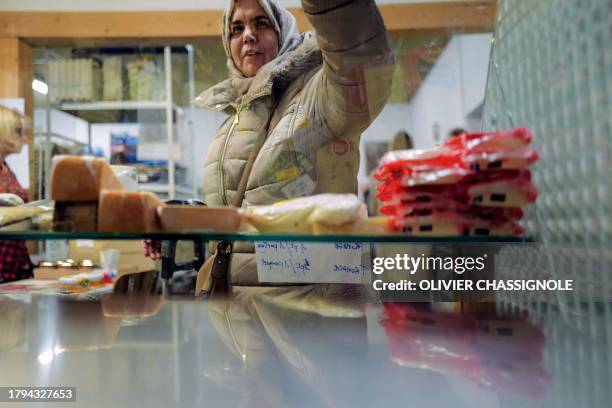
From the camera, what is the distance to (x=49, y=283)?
3.45ft

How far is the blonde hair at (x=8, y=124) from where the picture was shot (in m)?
1.02

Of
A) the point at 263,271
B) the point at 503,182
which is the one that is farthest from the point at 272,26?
the point at 503,182

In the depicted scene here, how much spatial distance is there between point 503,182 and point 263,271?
1.49 ft

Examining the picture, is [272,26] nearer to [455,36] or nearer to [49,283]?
[455,36]

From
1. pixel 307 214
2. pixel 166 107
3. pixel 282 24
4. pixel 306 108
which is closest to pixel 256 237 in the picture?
pixel 307 214

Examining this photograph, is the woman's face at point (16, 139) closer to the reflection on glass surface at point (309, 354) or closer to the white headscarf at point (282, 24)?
the reflection on glass surface at point (309, 354)

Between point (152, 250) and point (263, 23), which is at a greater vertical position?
point (263, 23)

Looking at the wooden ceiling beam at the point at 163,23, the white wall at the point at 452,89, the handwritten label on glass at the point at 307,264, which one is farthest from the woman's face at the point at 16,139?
the white wall at the point at 452,89

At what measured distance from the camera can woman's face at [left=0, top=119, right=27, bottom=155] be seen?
103 cm

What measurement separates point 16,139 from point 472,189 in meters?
0.97

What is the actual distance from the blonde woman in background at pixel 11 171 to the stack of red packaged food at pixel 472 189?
808mm

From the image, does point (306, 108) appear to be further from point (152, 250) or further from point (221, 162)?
point (152, 250)

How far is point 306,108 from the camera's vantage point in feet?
2.98

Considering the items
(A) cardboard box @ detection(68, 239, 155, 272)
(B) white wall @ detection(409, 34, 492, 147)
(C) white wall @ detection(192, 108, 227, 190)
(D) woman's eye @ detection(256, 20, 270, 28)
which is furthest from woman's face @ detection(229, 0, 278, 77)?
(A) cardboard box @ detection(68, 239, 155, 272)
